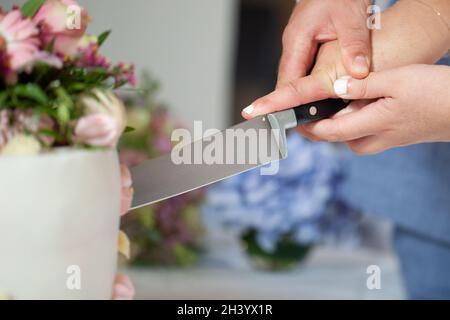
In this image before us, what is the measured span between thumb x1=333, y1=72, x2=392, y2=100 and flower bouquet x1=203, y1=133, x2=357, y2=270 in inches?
16.2

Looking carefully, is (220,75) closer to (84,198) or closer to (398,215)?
(398,215)

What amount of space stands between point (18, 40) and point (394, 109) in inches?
16.4

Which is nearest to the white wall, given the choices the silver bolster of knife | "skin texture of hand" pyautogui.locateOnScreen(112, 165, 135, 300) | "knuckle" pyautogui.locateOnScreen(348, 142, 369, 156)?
"knuckle" pyautogui.locateOnScreen(348, 142, 369, 156)

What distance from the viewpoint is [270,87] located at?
3.46 m

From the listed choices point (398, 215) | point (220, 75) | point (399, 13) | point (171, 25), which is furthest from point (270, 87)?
point (399, 13)

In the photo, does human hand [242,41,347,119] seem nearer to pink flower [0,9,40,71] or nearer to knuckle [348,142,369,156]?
knuckle [348,142,369,156]

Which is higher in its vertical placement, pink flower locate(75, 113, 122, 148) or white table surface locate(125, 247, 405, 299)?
pink flower locate(75, 113, 122, 148)

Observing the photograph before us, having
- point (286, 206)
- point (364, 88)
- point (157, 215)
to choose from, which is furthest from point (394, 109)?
point (157, 215)

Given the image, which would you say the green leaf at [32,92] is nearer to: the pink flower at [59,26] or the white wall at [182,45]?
the pink flower at [59,26]

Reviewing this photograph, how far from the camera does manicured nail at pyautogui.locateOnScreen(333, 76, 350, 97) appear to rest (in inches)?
28.1

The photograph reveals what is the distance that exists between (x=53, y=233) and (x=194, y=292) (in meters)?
0.49

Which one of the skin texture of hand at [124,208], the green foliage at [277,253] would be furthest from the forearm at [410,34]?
the green foliage at [277,253]

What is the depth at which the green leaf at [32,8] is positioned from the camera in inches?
20.2
